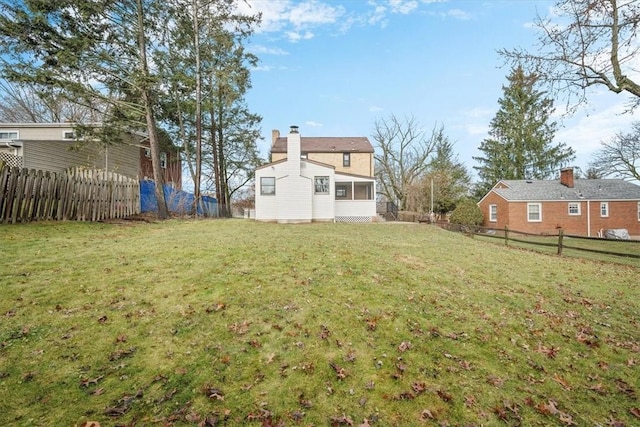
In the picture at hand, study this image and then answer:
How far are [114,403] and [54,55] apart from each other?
16.7m

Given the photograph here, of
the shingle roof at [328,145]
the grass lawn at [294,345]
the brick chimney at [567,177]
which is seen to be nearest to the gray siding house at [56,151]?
the shingle roof at [328,145]

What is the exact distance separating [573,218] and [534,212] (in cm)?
348

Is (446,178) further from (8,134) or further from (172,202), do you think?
(8,134)

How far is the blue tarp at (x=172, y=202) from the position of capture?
17.1 meters

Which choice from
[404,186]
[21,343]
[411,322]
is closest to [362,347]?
[411,322]

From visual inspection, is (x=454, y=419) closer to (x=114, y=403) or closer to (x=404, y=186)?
(x=114, y=403)

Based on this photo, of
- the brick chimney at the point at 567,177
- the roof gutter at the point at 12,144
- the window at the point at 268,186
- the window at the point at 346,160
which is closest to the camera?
the roof gutter at the point at 12,144

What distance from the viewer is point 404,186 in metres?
39.1

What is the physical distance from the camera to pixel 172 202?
763 inches

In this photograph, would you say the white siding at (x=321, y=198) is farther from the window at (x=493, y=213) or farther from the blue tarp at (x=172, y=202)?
the window at (x=493, y=213)

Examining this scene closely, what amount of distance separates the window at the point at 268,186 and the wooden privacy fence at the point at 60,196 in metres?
8.72

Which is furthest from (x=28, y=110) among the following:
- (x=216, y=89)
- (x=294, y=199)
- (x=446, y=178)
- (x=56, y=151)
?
(x=446, y=178)

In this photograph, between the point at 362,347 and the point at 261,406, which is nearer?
the point at 261,406

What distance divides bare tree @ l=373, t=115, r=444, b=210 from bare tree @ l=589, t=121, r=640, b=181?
16506 millimetres
